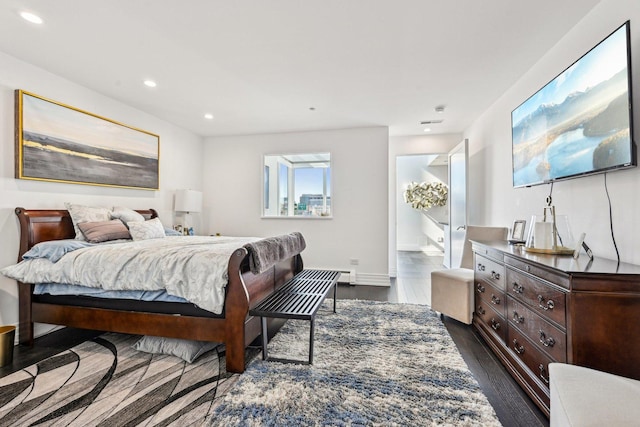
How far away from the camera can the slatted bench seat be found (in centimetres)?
199

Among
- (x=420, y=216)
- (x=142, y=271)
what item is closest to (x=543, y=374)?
(x=142, y=271)

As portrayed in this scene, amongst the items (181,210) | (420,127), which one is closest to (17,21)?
(181,210)

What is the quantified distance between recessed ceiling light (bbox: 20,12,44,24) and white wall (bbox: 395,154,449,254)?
7.47 m

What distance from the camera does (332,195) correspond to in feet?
15.5

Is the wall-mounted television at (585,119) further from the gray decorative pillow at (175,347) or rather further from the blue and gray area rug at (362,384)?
the gray decorative pillow at (175,347)

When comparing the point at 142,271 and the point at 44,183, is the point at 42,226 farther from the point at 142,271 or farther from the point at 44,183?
the point at 142,271

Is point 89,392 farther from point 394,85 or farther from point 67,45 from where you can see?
point 394,85

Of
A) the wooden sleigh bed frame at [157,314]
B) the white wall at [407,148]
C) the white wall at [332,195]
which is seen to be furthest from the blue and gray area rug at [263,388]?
the white wall at [407,148]

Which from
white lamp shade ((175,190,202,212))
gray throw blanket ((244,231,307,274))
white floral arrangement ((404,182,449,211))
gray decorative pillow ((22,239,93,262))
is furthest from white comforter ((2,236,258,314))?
white floral arrangement ((404,182,449,211))

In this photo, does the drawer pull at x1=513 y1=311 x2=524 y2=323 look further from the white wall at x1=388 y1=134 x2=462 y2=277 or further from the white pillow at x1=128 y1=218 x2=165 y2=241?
the white pillow at x1=128 y1=218 x2=165 y2=241

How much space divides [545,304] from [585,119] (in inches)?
48.2

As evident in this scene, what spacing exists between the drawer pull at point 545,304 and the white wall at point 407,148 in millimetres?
3411

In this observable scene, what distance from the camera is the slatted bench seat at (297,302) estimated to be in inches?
78.5

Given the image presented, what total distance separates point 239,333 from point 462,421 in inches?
56.3
